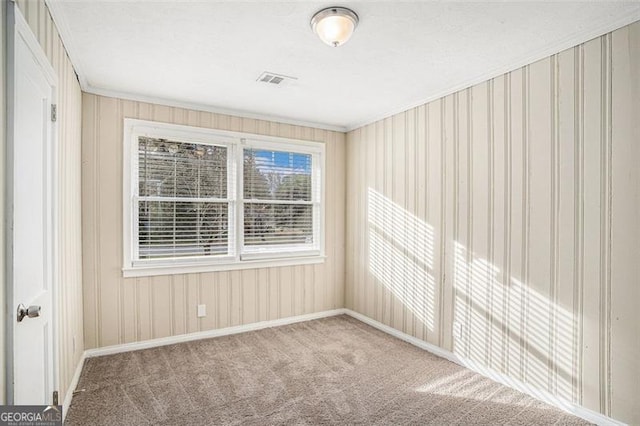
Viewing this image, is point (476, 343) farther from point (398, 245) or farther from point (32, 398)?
point (32, 398)

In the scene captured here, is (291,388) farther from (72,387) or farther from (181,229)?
(181,229)

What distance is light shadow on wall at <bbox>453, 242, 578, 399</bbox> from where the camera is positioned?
248cm

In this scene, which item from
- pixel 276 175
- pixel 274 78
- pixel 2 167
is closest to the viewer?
pixel 2 167

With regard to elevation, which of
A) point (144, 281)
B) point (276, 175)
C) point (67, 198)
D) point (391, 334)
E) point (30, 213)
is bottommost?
point (391, 334)

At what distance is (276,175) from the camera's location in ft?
14.3

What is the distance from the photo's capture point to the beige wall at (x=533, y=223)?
219cm

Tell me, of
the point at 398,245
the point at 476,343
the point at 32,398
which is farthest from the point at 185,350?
the point at 476,343

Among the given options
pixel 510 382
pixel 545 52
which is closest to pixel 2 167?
pixel 545 52

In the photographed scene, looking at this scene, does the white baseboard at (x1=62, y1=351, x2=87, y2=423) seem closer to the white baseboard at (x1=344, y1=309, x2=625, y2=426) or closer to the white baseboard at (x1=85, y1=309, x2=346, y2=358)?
the white baseboard at (x1=85, y1=309, x2=346, y2=358)

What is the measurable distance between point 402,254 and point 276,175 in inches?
70.3

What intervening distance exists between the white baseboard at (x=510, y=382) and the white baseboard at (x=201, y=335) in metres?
0.89

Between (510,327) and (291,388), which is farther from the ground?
(510,327)

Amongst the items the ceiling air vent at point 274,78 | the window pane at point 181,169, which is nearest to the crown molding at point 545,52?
the ceiling air vent at point 274,78

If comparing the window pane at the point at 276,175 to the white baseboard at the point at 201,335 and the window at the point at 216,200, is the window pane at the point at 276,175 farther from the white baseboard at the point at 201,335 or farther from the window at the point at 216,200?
the white baseboard at the point at 201,335
